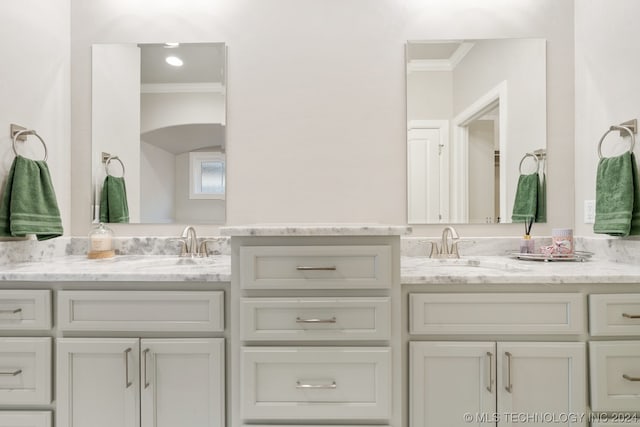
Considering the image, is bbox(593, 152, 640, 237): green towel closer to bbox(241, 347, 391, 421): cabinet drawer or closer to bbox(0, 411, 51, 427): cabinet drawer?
bbox(241, 347, 391, 421): cabinet drawer

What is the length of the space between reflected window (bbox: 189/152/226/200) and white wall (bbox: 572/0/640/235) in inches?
68.0

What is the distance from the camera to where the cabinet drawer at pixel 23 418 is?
118 centimetres

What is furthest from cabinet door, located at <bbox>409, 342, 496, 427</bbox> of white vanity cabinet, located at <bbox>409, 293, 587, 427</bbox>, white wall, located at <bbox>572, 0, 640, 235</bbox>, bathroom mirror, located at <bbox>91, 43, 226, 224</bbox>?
bathroom mirror, located at <bbox>91, 43, 226, 224</bbox>

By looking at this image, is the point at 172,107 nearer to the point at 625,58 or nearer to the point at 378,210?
the point at 378,210

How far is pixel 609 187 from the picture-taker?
1.43 meters

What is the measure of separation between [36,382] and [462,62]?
86.0 inches

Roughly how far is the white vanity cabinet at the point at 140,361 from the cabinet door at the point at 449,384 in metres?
0.65

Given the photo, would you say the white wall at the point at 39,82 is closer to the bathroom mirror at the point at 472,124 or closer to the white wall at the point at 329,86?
the white wall at the point at 329,86

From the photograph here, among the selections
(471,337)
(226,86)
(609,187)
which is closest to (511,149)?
(609,187)

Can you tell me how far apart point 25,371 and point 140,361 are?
399 mm

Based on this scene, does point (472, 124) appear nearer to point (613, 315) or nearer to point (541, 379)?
point (613, 315)

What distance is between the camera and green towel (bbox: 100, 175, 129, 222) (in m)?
1.78

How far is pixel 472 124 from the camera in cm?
172

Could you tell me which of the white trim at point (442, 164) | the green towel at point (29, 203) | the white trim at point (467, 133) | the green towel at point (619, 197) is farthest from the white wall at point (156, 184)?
the green towel at point (619, 197)
